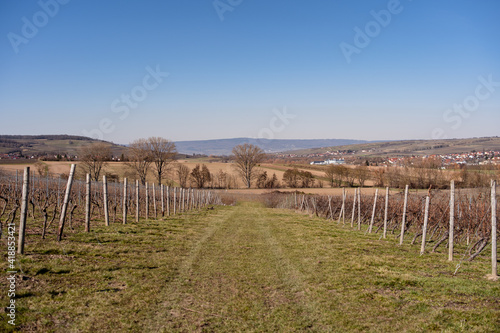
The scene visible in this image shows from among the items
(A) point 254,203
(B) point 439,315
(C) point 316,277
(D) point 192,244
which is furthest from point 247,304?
(A) point 254,203

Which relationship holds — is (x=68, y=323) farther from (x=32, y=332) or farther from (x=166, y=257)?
(x=166, y=257)

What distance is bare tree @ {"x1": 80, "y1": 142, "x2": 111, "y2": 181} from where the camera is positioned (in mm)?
60734

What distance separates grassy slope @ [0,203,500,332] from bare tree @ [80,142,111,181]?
55.8m

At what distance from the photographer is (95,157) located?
62.0 metres

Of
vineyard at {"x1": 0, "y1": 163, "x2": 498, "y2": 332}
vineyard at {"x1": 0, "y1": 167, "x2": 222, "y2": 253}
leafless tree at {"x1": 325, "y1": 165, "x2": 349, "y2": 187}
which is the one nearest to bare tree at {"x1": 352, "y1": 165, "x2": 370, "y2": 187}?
leafless tree at {"x1": 325, "y1": 165, "x2": 349, "y2": 187}

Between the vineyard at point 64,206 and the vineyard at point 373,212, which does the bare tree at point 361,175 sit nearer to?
the vineyard at point 373,212

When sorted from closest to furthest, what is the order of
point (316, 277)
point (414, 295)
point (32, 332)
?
point (32, 332) < point (414, 295) < point (316, 277)

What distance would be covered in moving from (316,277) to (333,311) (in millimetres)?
2137

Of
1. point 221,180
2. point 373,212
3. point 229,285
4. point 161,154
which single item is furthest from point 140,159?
point 229,285

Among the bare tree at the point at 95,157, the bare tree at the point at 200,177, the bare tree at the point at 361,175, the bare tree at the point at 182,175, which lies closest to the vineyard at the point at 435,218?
the bare tree at the point at 200,177

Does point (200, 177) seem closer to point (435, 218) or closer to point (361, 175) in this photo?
point (361, 175)

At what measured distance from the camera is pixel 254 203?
53.7m

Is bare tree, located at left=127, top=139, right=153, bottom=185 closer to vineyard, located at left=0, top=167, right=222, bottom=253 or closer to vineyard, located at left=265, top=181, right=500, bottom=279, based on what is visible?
vineyard, located at left=0, top=167, right=222, bottom=253

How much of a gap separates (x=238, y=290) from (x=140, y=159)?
64.0 m
